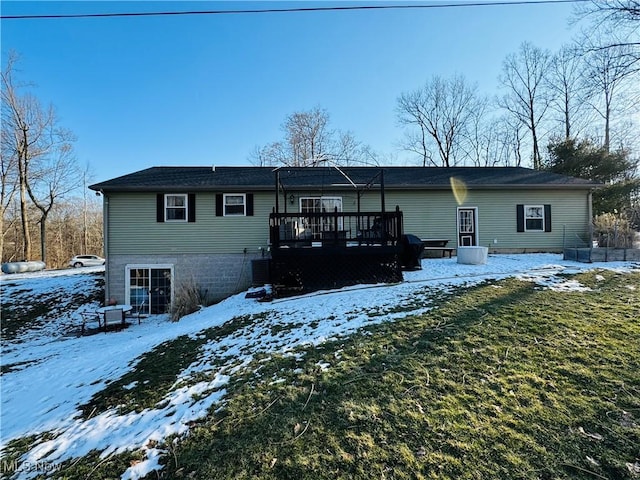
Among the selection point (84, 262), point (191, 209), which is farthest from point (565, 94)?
point (84, 262)

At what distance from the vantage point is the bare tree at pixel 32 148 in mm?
24391

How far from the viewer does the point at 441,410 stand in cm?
289

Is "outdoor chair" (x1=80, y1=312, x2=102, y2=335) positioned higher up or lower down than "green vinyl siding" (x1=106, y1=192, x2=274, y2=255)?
lower down

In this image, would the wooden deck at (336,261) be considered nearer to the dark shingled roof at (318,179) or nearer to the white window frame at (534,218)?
the dark shingled roof at (318,179)

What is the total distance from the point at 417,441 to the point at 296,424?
1091 millimetres

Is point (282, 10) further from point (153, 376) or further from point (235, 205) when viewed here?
point (153, 376)

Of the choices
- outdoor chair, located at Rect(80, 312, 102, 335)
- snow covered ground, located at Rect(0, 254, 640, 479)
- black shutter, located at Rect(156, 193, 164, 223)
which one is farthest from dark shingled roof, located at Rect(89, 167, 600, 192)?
outdoor chair, located at Rect(80, 312, 102, 335)

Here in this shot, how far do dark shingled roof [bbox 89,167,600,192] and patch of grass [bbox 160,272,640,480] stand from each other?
7.90 meters

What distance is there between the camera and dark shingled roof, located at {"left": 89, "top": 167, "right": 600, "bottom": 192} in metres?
11.4

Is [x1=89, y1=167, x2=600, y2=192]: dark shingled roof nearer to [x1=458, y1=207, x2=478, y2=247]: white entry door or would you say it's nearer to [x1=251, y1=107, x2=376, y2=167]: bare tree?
[x1=458, y1=207, x2=478, y2=247]: white entry door

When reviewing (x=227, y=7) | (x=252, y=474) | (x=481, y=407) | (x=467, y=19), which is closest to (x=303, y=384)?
(x=252, y=474)

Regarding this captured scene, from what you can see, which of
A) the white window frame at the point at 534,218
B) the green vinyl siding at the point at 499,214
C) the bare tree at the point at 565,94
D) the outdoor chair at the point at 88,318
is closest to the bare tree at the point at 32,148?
the outdoor chair at the point at 88,318

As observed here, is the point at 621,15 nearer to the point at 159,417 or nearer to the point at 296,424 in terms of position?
the point at 296,424

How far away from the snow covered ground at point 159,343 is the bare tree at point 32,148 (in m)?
21.2
